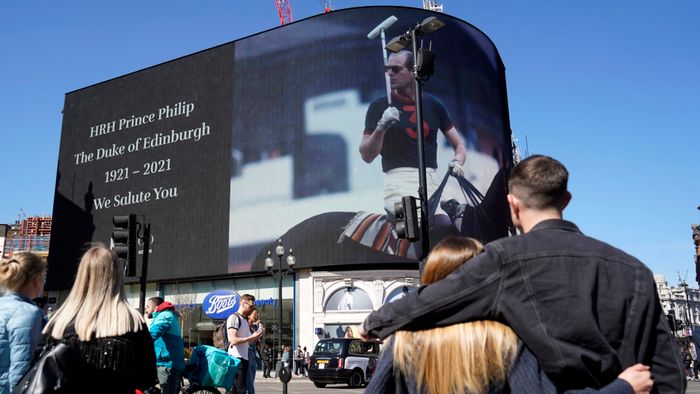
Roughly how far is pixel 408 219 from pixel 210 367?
438cm

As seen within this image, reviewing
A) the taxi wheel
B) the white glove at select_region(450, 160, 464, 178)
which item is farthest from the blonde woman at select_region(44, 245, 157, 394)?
the white glove at select_region(450, 160, 464, 178)

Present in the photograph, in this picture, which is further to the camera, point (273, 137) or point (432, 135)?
point (273, 137)

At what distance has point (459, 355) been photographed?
243 cm

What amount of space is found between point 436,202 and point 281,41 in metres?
17.5

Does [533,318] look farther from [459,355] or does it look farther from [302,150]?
[302,150]

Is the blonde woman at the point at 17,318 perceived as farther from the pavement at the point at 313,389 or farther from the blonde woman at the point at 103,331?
the pavement at the point at 313,389

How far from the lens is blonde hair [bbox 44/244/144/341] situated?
11.3 feet

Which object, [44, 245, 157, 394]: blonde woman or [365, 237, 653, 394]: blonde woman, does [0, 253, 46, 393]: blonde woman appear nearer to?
[44, 245, 157, 394]: blonde woman

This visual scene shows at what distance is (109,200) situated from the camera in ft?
175

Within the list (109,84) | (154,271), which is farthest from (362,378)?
(109,84)

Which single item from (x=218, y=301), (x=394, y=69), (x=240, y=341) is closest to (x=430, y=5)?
(x=394, y=69)

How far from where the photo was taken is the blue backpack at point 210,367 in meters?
7.84

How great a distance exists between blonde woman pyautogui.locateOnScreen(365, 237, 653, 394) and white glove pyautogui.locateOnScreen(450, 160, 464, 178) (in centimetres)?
4081

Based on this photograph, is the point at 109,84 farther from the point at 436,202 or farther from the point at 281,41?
the point at 436,202
